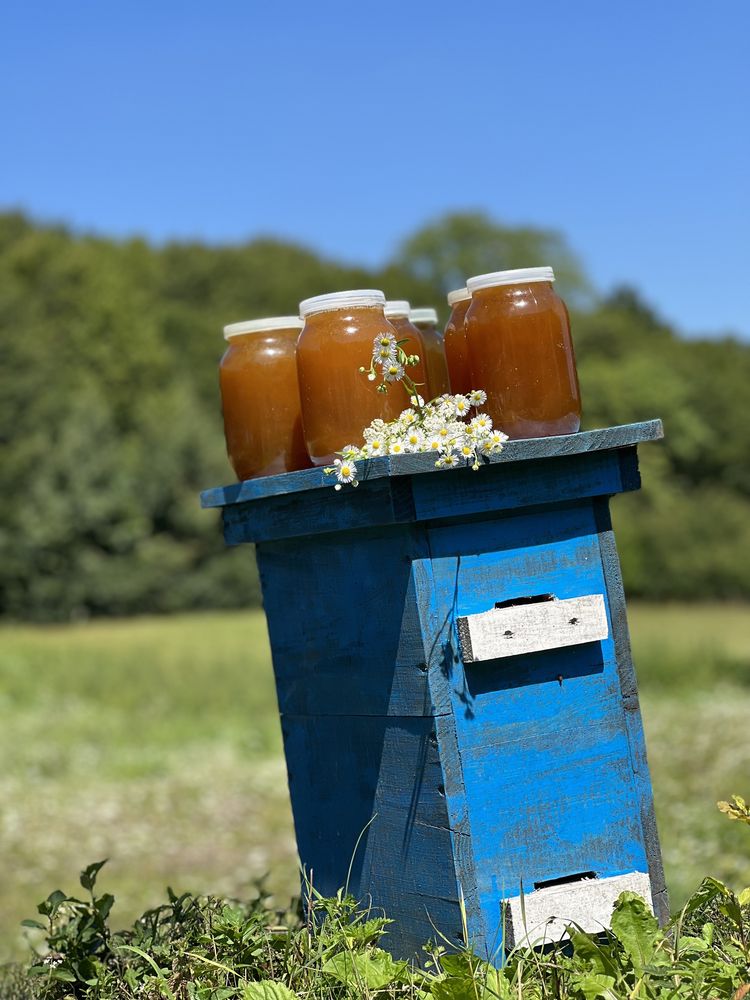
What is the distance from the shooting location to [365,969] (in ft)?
8.84

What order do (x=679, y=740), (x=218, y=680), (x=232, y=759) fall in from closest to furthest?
(x=679, y=740) → (x=232, y=759) → (x=218, y=680)

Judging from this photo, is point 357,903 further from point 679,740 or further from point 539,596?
point 679,740

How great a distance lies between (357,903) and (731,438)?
1839 inches

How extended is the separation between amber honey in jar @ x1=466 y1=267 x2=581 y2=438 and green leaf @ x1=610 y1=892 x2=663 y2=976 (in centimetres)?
106

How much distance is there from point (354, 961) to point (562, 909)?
489mm

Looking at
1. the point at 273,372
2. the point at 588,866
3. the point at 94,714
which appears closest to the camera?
the point at 588,866

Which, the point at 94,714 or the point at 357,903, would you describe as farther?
the point at 94,714

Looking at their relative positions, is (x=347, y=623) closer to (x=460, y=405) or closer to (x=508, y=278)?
(x=460, y=405)

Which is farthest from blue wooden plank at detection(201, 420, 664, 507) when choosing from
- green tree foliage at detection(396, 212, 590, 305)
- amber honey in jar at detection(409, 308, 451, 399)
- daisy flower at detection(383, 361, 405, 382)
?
green tree foliage at detection(396, 212, 590, 305)

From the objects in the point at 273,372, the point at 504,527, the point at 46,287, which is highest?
the point at 46,287

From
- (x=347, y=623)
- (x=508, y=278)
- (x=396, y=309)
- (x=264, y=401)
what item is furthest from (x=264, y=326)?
(x=347, y=623)

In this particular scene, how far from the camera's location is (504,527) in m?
2.93

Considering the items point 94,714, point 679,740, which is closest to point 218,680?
point 94,714

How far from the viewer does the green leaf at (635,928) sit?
263cm
